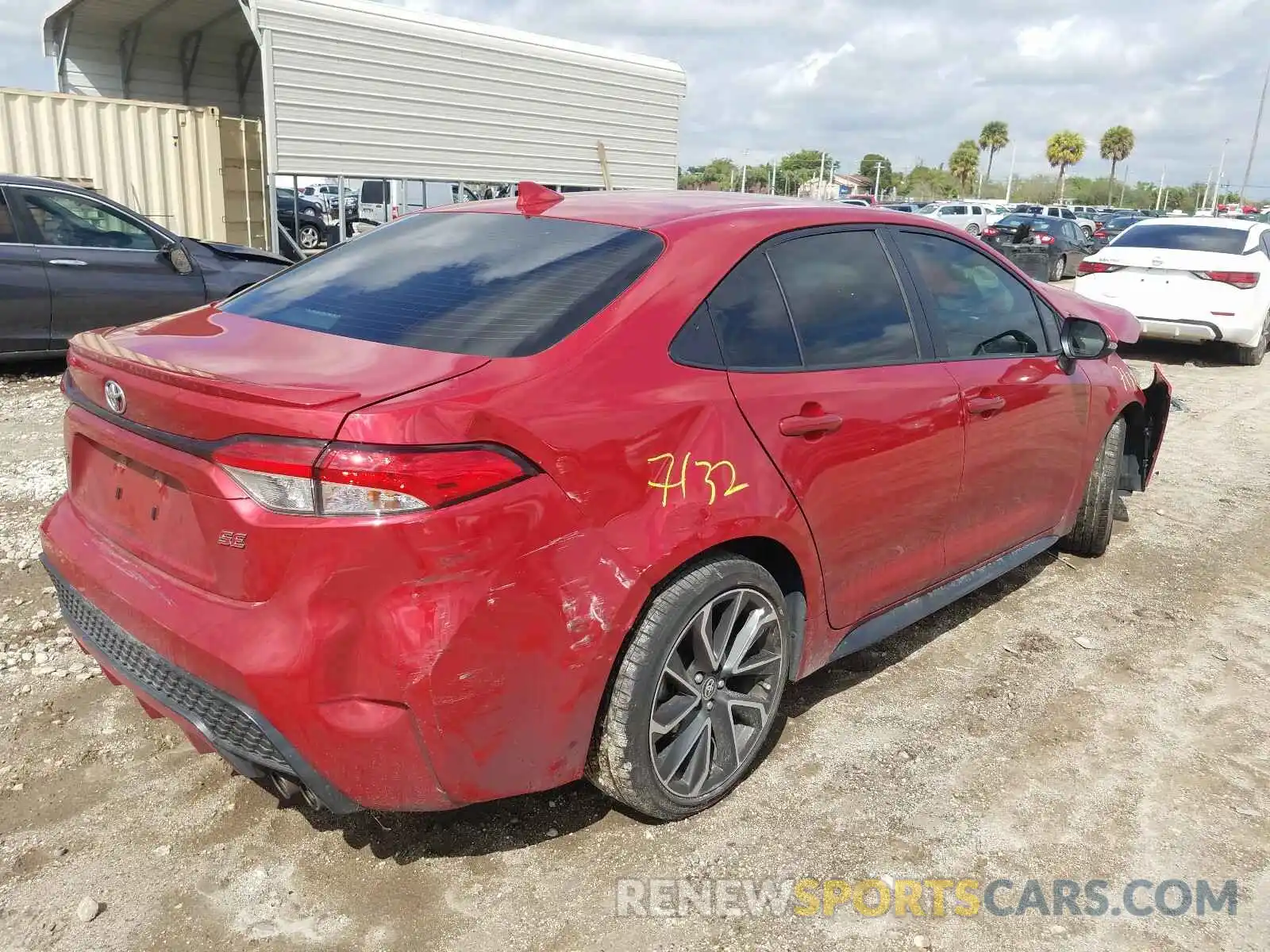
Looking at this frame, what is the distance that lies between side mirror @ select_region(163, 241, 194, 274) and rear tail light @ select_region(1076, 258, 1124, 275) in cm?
862

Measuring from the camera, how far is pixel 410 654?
2.04 m

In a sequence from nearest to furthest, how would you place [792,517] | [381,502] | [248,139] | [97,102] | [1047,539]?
1. [381,502]
2. [792,517]
3. [1047,539]
4. [97,102]
5. [248,139]

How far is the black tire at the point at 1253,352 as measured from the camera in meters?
10.5

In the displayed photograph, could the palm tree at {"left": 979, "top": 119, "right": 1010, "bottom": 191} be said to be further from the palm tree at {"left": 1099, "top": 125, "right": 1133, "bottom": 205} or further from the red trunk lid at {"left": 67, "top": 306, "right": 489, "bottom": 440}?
the red trunk lid at {"left": 67, "top": 306, "right": 489, "bottom": 440}

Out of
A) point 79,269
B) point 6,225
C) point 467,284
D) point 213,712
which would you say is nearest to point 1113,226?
point 79,269

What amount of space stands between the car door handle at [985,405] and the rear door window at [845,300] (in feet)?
1.05

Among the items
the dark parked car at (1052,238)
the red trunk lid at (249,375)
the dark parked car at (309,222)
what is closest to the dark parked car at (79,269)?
the red trunk lid at (249,375)

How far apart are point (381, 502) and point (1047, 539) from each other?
10.5 ft

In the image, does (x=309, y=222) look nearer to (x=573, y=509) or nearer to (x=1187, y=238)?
(x=1187, y=238)

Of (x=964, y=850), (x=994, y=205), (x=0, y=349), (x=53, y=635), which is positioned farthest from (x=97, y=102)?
(x=994, y=205)

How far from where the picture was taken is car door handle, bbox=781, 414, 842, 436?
2711mm

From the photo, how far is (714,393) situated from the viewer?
2.54 m

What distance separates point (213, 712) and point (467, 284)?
1.22 m

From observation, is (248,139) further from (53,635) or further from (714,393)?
(714,393)
